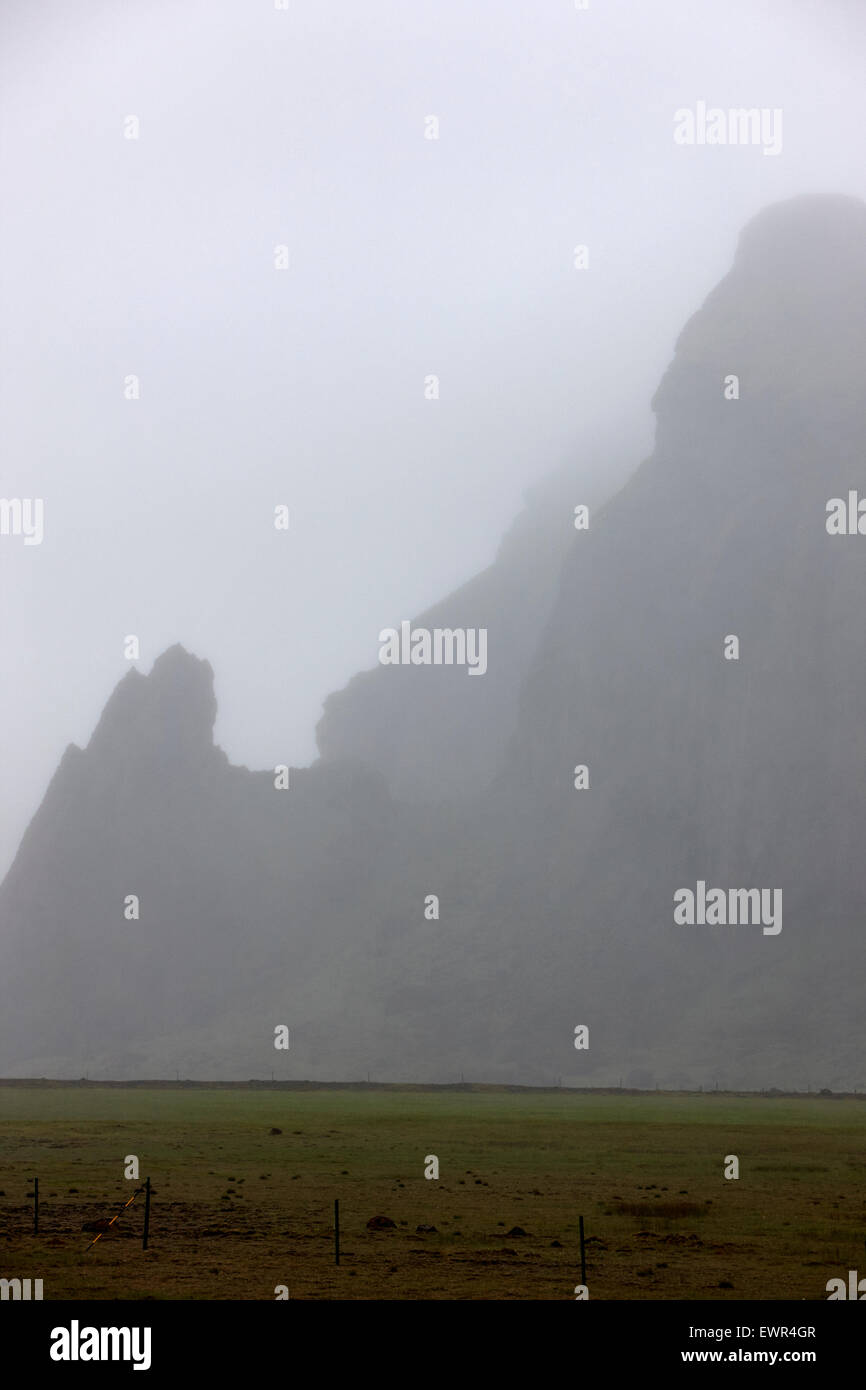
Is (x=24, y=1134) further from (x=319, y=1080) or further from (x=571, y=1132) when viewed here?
(x=319, y=1080)

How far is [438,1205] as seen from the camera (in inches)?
2096

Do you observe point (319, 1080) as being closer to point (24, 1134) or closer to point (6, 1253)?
point (24, 1134)

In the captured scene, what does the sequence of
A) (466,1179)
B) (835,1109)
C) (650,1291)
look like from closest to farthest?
(650,1291) < (466,1179) < (835,1109)

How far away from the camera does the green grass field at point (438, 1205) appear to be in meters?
36.8

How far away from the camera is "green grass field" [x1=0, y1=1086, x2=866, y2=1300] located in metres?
36.8

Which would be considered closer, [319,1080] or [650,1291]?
[650,1291]

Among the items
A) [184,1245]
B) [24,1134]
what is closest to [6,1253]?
[184,1245]

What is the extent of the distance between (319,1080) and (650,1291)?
163 m
